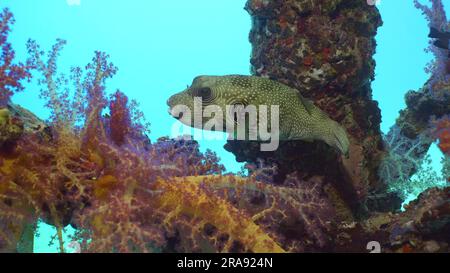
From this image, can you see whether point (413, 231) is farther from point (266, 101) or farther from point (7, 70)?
point (7, 70)

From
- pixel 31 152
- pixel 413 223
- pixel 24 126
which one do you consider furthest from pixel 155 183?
pixel 413 223

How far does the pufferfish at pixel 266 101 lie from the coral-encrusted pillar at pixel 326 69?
0.57m

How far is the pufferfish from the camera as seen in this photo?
3.70 meters

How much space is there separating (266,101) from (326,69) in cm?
130

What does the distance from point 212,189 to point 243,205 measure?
0.36 meters

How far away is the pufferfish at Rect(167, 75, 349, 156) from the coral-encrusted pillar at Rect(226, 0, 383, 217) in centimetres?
57

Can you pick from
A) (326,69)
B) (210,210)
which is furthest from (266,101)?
(210,210)

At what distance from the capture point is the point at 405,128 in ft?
20.2

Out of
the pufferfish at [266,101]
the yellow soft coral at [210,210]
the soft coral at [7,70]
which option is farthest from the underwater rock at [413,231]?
the soft coral at [7,70]

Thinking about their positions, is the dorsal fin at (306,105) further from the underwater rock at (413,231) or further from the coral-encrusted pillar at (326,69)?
the underwater rock at (413,231)

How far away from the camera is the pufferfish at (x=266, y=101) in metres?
3.70

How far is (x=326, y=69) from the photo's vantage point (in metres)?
4.66
